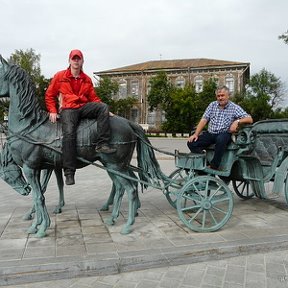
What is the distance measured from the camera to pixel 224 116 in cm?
509

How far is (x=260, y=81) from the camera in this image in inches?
2037

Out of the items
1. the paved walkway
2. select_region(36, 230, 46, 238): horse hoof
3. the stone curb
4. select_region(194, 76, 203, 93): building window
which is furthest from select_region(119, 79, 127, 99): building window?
the stone curb

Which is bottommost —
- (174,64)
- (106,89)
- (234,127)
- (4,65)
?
(234,127)

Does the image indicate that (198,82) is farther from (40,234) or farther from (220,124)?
(40,234)

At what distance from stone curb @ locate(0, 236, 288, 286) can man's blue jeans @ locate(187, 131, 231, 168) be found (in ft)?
4.13

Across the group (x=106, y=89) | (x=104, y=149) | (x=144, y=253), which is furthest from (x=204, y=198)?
(x=106, y=89)

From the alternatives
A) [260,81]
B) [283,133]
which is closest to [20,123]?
[283,133]

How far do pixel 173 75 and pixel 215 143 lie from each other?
168 feet

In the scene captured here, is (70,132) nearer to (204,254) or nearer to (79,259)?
(79,259)

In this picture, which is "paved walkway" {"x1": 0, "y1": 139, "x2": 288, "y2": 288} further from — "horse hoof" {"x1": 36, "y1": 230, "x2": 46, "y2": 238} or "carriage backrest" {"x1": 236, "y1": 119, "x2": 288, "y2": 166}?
"carriage backrest" {"x1": 236, "y1": 119, "x2": 288, "y2": 166}

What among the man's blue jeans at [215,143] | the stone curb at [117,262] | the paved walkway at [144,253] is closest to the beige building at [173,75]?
the man's blue jeans at [215,143]

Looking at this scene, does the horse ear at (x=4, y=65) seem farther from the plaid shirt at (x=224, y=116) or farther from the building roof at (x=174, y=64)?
the building roof at (x=174, y=64)

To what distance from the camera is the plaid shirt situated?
5.05m

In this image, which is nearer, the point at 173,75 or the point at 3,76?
the point at 3,76
